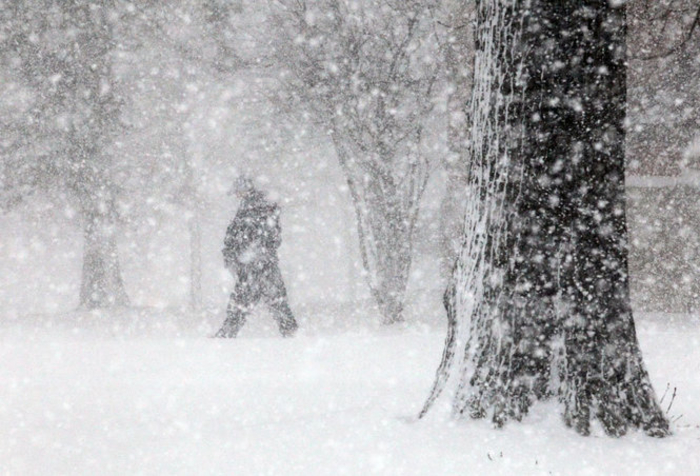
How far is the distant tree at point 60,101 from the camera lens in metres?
13.6

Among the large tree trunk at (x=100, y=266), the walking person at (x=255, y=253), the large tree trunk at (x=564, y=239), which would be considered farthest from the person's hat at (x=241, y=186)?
the large tree trunk at (x=100, y=266)

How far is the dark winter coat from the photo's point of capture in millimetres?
8805

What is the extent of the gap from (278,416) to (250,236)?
15.5ft

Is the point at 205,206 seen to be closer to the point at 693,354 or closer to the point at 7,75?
the point at 7,75

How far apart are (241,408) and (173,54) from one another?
43.9ft

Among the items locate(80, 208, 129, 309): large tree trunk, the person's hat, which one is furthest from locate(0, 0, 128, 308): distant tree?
the person's hat

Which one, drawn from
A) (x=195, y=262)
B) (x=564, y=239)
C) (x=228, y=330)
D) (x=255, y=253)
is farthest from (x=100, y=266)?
(x=564, y=239)

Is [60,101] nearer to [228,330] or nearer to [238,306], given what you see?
[238,306]

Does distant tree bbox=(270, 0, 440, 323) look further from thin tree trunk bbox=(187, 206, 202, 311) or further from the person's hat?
thin tree trunk bbox=(187, 206, 202, 311)

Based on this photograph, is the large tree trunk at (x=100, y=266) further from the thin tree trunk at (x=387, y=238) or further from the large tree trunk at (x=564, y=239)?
the large tree trunk at (x=564, y=239)

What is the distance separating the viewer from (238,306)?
8.54 metres

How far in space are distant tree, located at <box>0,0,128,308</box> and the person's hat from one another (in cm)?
671

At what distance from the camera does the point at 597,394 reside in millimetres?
3234

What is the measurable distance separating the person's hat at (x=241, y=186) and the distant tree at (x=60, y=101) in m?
6.71
